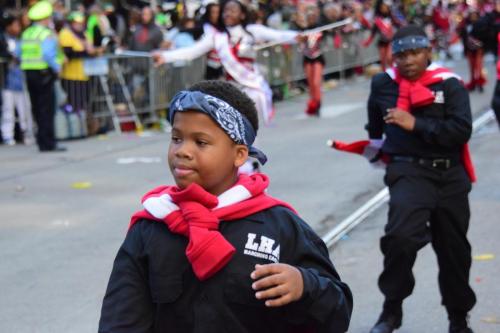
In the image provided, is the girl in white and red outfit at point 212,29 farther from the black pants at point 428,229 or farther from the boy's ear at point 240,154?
the boy's ear at point 240,154

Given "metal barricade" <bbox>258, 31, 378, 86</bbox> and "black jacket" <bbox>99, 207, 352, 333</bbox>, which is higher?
"black jacket" <bbox>99, 207, 352, 333</bbox>

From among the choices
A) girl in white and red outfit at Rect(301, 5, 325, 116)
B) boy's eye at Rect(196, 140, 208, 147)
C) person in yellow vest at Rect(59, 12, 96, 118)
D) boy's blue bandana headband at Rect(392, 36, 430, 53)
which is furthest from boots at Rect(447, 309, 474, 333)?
girl in white and red outfit at Rect(301, 5, 325, 116)

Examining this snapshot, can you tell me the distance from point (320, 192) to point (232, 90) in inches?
272

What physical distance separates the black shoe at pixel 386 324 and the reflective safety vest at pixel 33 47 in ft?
27.4

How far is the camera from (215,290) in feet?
9.55

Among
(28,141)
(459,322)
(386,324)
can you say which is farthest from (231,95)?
(28,141)

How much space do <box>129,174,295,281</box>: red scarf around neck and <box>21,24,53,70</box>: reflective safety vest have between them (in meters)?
10.3

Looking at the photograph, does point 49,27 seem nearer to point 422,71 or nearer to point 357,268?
point 357,268

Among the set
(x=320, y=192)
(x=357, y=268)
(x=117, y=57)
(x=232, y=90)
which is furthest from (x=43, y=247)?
(x=117, y=57)

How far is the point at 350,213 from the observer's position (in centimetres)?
900

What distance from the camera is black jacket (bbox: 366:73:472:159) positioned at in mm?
5480

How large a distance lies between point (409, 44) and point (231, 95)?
104 inches

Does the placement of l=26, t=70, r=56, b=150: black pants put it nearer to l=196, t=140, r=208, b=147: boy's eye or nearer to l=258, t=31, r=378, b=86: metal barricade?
l=258, t=31, r=378, b=86: metal barricade

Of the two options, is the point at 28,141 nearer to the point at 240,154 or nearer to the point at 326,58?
the point at 326,58
